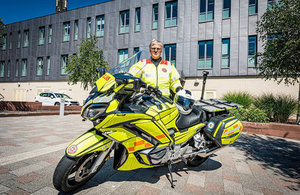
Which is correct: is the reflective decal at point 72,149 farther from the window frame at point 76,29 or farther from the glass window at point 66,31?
the glass window at point 66,31

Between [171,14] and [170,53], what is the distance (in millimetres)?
3687

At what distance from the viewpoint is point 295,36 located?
5949mm

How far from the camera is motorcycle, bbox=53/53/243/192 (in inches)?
63.4

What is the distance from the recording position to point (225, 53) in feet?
44.1

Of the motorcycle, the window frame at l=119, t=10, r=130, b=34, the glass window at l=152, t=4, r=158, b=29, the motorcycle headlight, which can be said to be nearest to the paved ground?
the motorcycle

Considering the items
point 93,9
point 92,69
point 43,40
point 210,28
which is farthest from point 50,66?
point 210,28

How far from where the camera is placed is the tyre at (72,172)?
1.63m

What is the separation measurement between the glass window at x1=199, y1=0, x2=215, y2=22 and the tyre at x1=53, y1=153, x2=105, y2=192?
50.4 ft

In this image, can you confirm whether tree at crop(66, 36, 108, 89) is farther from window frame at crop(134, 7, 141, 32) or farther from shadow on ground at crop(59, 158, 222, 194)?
shadow on ground at crop(59, 158, 222, 194)

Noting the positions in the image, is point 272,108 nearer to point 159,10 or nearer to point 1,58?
point 159,10

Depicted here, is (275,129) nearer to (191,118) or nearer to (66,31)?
(191,118)

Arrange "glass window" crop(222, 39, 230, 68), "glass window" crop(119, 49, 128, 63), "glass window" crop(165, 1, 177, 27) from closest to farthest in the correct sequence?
"glass window" crop(222, 39, 230, 68) < "glass window" crop(165, 1, 177, 27) < "glass window" crop(119, 49, 128, 63)

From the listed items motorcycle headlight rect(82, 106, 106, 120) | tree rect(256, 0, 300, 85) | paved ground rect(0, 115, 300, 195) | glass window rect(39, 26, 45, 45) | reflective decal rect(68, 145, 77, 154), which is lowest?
paved ground rect(0, 115, 300, 195)

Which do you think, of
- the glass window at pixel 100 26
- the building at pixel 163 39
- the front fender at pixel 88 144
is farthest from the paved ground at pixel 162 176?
the glass window at pixel 100 26
